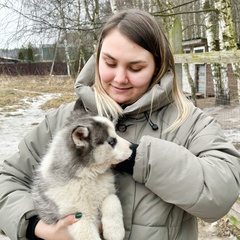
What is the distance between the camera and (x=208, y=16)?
41.0 feet

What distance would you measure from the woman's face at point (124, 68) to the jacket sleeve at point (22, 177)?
1.15ft

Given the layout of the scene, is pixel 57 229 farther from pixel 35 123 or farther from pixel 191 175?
pixel 35 123

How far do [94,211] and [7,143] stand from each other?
7350 millimetres

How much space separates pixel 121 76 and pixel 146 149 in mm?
467

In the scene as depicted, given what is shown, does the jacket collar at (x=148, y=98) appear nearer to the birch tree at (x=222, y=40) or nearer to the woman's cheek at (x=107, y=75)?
the woman's cheek at (x=107, y=75)

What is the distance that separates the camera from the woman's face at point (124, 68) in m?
2.02

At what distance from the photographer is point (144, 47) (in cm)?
205

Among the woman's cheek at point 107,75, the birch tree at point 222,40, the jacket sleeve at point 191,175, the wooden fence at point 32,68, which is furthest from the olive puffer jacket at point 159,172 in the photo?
the wooden fence at point 32,68

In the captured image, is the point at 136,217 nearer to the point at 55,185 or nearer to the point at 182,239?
the point at 182,239

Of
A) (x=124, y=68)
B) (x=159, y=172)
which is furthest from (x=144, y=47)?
(x=159, y=172)

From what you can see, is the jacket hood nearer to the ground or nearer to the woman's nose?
the woman's nose

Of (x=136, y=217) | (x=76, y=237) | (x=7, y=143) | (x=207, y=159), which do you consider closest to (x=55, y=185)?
(x=76, y=237)

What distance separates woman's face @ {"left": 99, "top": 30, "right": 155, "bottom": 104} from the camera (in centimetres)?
202

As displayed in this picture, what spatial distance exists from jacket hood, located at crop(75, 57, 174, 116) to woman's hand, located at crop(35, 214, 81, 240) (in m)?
0.63
